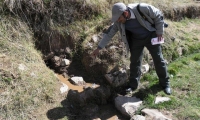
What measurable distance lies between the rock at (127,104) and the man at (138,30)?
555 millimetres

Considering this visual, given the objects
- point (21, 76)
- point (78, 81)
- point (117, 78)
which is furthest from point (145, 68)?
point (21, 76)

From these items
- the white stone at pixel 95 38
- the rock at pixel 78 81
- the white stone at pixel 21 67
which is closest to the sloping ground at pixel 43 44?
the white stone at pixel 21 67

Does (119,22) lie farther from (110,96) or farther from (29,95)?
(29,95)

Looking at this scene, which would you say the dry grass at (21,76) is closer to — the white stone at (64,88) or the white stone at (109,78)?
the white stone at (64,88)

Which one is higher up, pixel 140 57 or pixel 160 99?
pixel 140 57

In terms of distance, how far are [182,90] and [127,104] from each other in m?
1.16

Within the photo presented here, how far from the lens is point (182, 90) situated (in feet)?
16.0

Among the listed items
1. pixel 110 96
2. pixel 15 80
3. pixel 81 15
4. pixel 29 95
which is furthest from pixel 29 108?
pixel 81 15

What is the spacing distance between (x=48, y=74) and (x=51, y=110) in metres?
Result: 0.82

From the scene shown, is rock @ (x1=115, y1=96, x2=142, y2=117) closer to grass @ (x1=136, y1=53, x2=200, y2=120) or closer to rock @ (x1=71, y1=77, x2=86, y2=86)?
grass @ (x1=136, y1=53, x2=200, y2=120)

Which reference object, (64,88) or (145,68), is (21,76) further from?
(145,68)

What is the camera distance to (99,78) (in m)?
5.49

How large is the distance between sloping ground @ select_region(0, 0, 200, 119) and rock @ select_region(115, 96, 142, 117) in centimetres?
91

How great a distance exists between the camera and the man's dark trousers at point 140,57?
4469mm
